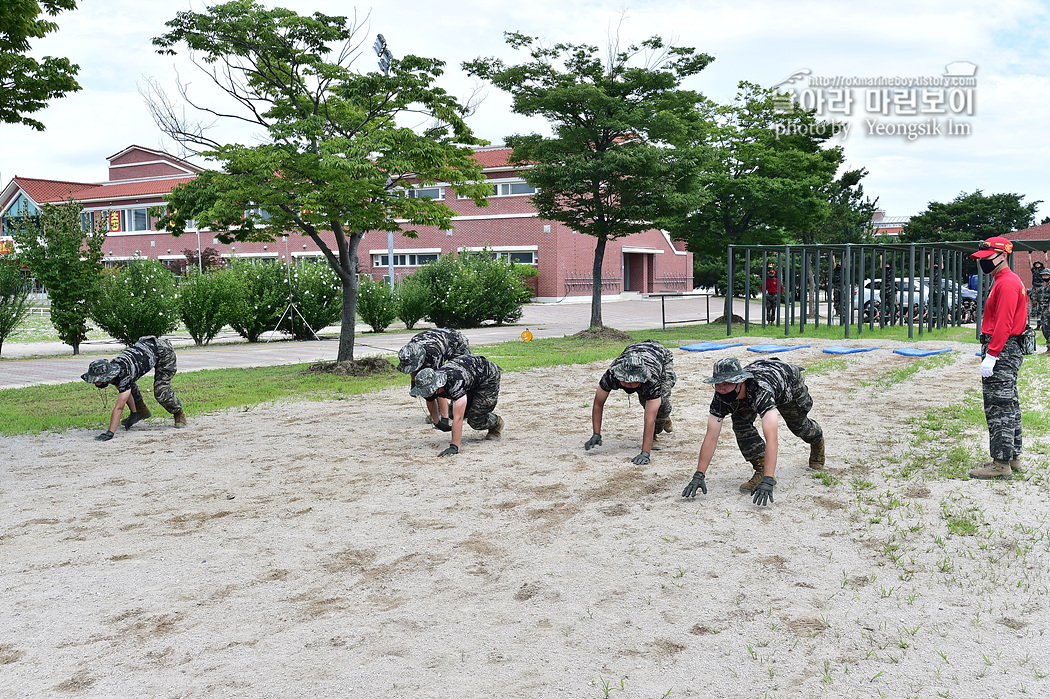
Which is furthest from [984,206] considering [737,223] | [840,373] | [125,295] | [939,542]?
[939,542]

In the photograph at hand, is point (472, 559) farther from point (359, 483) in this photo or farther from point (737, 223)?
point (737, 223)

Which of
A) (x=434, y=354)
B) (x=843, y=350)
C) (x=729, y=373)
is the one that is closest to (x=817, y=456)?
(x=729, y=373)

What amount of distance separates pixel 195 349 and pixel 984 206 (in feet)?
166

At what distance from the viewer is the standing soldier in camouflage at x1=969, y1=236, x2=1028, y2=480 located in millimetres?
6266

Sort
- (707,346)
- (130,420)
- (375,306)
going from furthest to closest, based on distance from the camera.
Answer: (375,306) → (707,346) → (130,420)

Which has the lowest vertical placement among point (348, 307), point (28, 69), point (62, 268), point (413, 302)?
point (348, 307)

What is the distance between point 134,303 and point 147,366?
12487mm

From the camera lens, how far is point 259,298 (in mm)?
22875

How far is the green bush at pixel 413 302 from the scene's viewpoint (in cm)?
2670

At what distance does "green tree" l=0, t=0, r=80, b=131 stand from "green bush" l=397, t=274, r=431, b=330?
15.6 metres

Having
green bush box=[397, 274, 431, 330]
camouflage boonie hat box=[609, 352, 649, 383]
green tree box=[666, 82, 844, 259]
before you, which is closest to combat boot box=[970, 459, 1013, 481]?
camouflage boonie hat box=[609, 352, 649, 383]

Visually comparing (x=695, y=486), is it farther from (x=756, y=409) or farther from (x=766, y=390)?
(x=766, y=390)

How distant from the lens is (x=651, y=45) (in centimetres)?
2117

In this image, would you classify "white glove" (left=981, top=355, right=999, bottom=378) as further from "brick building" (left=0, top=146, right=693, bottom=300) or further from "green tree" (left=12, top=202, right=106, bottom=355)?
"brick building" (left=0, top=146, right=693, bottom=300)
